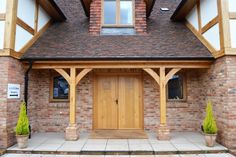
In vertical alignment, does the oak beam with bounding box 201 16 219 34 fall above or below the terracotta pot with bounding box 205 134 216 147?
above

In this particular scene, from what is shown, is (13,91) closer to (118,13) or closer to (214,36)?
(118,13)

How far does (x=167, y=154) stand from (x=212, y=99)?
269 cm

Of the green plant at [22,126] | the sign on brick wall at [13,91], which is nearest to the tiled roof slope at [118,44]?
Answer: the sign on brick wall at [13,91]

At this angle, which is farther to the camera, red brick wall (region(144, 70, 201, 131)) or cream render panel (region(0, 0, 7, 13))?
red brick wall (region(144, 70, 201, 131))

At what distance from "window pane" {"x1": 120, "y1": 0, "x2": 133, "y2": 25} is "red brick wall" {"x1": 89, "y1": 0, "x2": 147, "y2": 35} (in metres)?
0.27

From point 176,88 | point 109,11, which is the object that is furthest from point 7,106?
point 176,88

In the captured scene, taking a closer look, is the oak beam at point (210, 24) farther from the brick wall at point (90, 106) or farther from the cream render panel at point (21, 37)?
the cream render panel at point (21, 37)

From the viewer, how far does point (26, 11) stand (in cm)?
685

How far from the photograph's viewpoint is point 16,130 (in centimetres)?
575

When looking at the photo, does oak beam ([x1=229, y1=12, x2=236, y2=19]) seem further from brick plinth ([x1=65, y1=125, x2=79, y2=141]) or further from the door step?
brick plinth ([x1=65, y1=125, x2=79, y2=141])

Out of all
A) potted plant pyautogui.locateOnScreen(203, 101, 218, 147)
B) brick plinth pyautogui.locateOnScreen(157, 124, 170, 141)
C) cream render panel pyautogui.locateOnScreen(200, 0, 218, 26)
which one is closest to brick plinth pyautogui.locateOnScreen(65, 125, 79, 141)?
brick plinth pyautogui.locateOnScreen(157, 124, 170, 141)

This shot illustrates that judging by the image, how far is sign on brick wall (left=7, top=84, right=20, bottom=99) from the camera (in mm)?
5938

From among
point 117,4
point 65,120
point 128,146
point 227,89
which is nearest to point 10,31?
point 65,120

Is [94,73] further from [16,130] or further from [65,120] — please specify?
[16,130]
